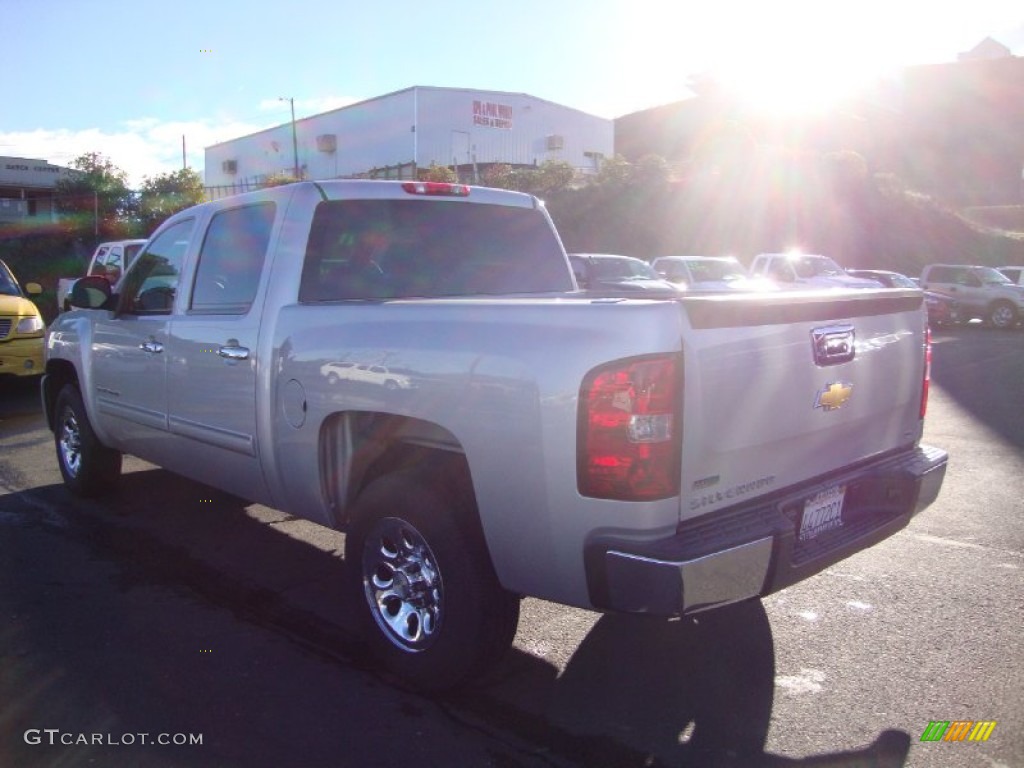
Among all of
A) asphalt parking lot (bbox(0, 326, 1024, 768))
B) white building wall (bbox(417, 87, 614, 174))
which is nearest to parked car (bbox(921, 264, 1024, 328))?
asphalt parking lot (bbox(0, 326, 1024, 768))

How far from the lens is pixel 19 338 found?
11.3 m

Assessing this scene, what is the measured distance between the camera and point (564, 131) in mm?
55000

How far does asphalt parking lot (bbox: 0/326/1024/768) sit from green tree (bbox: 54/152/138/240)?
35.5 m

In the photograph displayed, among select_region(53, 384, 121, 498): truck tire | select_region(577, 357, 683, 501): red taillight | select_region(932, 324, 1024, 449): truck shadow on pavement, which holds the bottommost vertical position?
select_region(932, 324, 1024, 449): truck shadow on pavement

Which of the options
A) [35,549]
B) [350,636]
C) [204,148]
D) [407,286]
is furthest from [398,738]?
[204,148]

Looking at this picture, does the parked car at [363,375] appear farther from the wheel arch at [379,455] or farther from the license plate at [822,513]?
the license plate at [822,513]

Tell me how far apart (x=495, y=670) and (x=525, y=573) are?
84 centimetres

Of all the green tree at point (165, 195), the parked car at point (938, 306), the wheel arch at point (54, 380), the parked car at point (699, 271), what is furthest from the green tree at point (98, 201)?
the wheel arch at point (54, 380)

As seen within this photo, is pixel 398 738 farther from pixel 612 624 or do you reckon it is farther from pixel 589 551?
pixel 612 624

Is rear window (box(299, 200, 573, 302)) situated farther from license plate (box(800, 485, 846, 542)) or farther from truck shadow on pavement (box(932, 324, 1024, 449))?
truck shadow on pavement (box(932, 324, 1024, 449))

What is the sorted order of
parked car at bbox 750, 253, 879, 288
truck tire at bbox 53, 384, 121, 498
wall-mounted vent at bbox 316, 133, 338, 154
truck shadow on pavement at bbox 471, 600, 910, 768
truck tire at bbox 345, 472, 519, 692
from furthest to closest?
wall-mounted vent at bbox 316, 133, 338, 154, parked car at bbox 750, 253, 879, 288, truck tire at bbox 53, 384, 121, 498, truck tire at bbox 345, 472, 519, 692, truck shadow on pavement at bbox 471, 600, 910, 768

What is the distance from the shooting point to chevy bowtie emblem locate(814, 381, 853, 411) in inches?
138

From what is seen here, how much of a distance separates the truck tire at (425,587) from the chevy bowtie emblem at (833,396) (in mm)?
1383

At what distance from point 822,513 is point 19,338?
10569mm
